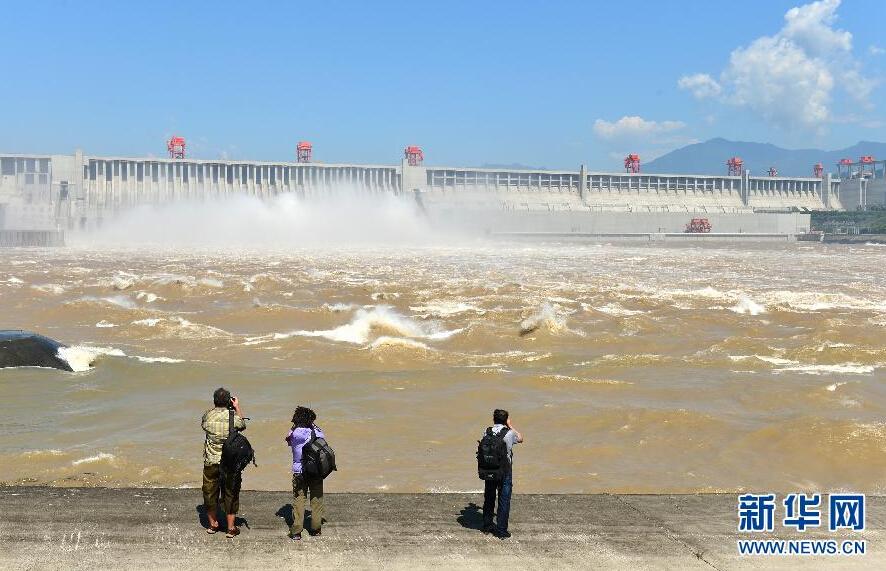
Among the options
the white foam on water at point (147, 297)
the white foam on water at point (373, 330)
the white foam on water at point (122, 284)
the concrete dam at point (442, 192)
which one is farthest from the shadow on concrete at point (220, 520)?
the concrete dam at point (442, 192)

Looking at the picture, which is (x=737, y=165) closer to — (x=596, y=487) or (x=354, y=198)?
(x=354, y=198)

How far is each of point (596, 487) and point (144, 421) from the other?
709cm

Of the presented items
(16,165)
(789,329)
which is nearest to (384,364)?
(789,329)

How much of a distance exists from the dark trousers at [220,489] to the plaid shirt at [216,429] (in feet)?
0.33

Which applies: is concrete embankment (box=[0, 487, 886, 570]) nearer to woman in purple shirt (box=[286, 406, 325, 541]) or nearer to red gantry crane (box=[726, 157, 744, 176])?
woman in purple shirt (box=[286, 406, 325, 541])

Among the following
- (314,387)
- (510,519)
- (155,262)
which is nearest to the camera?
(510,519)

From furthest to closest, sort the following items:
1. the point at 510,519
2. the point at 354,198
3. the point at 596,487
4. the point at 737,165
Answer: the point at 737,165 < the point at 354,198 < the point at 596,487 < the point at 510,519

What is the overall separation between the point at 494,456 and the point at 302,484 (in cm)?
172

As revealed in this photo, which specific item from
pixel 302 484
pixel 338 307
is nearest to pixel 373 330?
pixel 338 307

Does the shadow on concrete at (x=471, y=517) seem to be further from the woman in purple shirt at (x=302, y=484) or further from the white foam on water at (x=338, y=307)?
the white foam on water at (x=338, y=307)

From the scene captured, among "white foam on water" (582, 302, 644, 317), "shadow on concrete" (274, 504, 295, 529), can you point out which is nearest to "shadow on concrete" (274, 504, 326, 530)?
"shadow on concrete" (274, 504, 295, 529)

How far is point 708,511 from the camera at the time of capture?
338 inches

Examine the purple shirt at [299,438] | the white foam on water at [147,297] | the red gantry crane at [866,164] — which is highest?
the red gantry crane at [866,164]

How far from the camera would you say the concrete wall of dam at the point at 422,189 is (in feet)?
380
